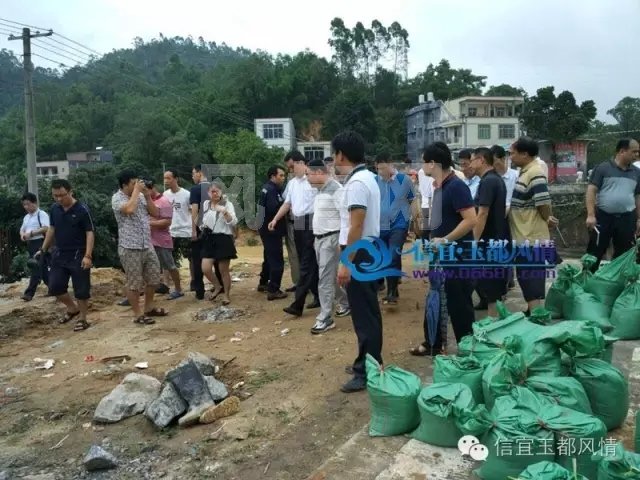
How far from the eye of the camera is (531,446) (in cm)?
230

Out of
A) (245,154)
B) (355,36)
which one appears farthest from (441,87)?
(245,154)

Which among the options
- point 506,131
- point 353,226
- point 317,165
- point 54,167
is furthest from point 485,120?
point 353,226

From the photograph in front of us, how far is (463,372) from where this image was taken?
3025mm

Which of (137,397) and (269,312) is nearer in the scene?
(137,397)

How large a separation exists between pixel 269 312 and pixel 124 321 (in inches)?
66.4

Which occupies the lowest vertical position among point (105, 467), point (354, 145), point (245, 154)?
point (105, 467)

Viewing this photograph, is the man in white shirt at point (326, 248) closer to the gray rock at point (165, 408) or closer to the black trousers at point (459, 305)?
the black trousers at point (459, 305)

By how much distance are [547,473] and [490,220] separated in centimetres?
290

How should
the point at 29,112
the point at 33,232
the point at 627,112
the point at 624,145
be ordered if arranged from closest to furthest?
the point at 624,145 < the point at 33,232 < the point at 29,112 < the point at 627,112

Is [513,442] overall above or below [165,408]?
above

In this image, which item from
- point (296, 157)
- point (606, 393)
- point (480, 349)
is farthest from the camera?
point (296, 157)

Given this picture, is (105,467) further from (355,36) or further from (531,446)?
(355,36)

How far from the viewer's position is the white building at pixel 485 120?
5022 centimetres

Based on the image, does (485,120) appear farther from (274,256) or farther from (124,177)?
(124,177)
